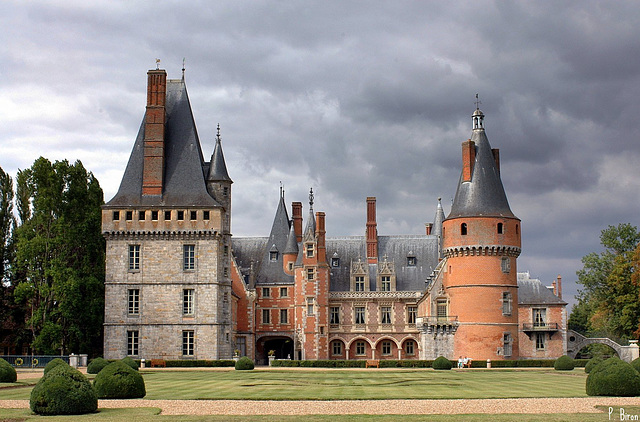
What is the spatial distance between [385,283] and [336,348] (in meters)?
6.52

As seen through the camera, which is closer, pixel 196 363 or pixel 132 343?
pixel 196 363

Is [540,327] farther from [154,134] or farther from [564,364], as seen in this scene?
[154,134]

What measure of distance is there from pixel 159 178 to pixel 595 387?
33.7m

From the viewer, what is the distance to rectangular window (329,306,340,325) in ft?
203

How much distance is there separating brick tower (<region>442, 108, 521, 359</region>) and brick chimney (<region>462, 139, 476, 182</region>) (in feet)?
2.25

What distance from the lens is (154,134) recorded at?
50.4 m

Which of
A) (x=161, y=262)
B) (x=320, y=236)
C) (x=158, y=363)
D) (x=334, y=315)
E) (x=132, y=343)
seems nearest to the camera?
(x=158, y=363)

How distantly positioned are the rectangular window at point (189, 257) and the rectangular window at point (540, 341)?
25.3 meters

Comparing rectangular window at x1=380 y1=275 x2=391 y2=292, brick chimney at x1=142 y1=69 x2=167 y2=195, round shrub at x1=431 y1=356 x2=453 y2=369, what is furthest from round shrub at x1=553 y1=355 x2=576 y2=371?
brick chimney at x1=142 y1=69 x2=167 y2=195

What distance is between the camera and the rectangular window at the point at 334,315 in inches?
2440

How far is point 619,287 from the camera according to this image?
53.5 meters

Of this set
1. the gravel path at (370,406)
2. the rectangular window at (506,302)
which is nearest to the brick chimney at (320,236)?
the rectangular window at (506,302)

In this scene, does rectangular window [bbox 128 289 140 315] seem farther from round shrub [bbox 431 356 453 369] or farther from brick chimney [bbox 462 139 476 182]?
brick chimney [bbox 462 139 476 182]

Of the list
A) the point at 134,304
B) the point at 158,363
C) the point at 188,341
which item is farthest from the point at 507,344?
the point at 134,304
